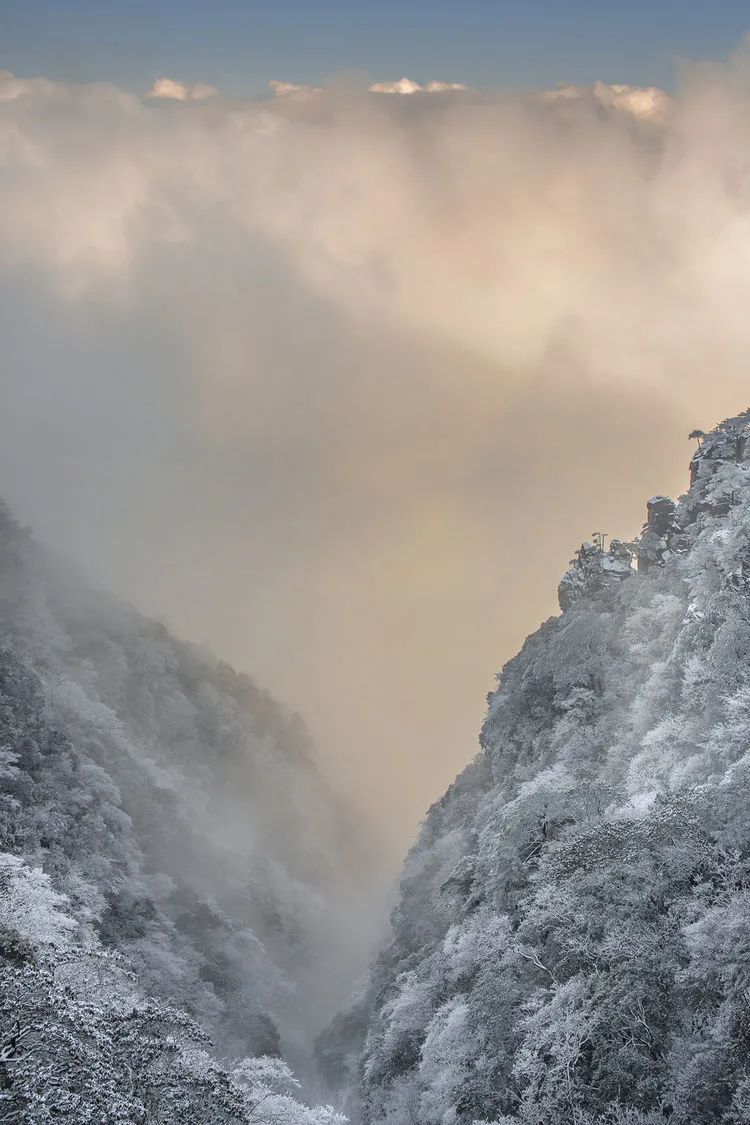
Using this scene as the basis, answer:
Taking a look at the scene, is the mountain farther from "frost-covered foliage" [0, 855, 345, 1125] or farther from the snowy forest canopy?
the snowy forest canopy

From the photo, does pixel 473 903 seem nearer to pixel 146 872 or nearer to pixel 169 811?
pixel 146 872

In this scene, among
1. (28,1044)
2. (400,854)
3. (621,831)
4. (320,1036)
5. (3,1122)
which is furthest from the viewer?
(400,854)

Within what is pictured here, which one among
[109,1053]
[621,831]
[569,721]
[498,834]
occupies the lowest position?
[109,1053]

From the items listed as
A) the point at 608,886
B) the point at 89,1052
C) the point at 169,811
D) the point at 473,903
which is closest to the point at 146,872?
the point at 169,811

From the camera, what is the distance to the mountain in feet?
100

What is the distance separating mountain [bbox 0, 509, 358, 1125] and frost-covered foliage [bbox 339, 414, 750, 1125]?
11.0 m

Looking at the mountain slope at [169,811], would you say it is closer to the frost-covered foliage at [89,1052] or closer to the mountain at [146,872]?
the mountain at [146,872]

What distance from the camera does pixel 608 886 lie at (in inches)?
1743

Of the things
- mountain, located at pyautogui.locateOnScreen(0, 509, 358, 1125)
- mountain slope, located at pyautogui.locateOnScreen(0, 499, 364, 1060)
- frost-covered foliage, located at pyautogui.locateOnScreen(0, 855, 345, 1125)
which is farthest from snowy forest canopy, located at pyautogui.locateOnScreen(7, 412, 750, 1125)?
mountain slope, located at pyautogui.locateOnScreen(0, 499, 364, 1060)

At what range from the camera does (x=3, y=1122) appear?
2531cm

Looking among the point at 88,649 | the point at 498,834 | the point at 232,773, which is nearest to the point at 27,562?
the point at 88,649

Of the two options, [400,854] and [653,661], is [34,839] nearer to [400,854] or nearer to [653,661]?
[653,661]

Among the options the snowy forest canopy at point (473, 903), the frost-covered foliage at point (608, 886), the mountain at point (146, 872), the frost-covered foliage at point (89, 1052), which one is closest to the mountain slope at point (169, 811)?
the mountain at point (146, 872)

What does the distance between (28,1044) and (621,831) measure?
3198 centimetres
